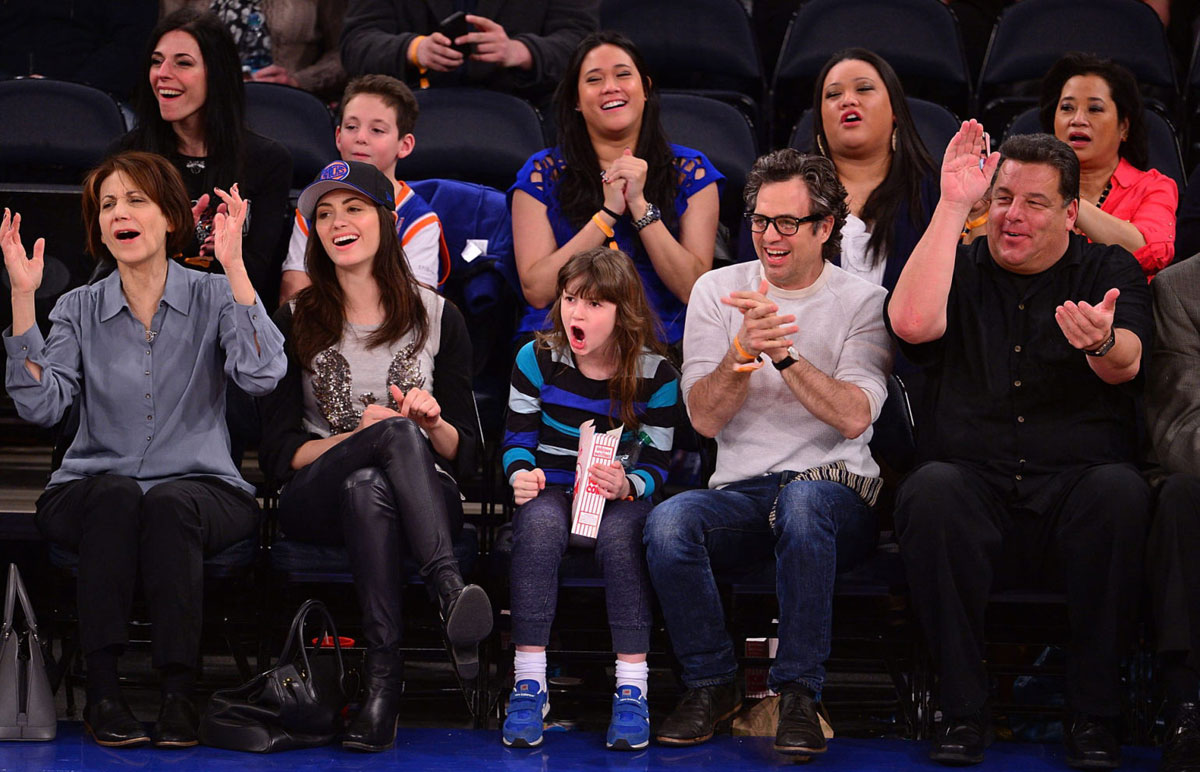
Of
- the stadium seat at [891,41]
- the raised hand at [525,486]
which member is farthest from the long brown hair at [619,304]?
the stadium seat at [891,41]

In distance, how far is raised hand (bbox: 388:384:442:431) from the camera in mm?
3289

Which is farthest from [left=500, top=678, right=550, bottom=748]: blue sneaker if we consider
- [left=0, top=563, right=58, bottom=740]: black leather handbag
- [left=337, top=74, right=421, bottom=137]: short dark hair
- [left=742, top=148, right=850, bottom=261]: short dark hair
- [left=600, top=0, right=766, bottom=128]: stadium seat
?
[left=600, top=0, right=766, bottom=128]: stadium seat

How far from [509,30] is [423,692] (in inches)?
100

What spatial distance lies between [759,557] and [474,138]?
2.07 meters

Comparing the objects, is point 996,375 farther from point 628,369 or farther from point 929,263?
point 628,369

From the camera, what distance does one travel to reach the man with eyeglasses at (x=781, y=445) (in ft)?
9.98

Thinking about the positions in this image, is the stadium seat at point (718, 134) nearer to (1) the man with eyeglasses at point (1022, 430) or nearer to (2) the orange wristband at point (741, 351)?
(1) the man with eyeglasses at point (1022, 430)

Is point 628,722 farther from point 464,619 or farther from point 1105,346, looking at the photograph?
point 1105,346

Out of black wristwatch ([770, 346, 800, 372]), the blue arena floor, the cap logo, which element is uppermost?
the cap logo

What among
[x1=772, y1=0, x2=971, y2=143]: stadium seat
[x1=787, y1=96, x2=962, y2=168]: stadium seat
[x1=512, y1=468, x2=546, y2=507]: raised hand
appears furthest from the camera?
[x1=772, y1=0, x2=971, y2=143]: stadium seat

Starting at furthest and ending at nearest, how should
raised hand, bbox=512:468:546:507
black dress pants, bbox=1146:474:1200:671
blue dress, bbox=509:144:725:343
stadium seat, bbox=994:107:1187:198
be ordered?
stadium seat, bbox=994:107:1187:198 < blue dress, bbox=509:144:725:343 < raised hand, bbox=512:468:546:507 < black dress pants, bbox=1146:474:1200:671

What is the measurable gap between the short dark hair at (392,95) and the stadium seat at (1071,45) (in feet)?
7.11

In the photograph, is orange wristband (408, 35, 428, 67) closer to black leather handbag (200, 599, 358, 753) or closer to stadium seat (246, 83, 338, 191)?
stadium seat (246, 83, 338, 191)

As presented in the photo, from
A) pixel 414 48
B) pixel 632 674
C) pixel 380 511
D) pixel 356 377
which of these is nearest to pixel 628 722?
pixel 632 674
